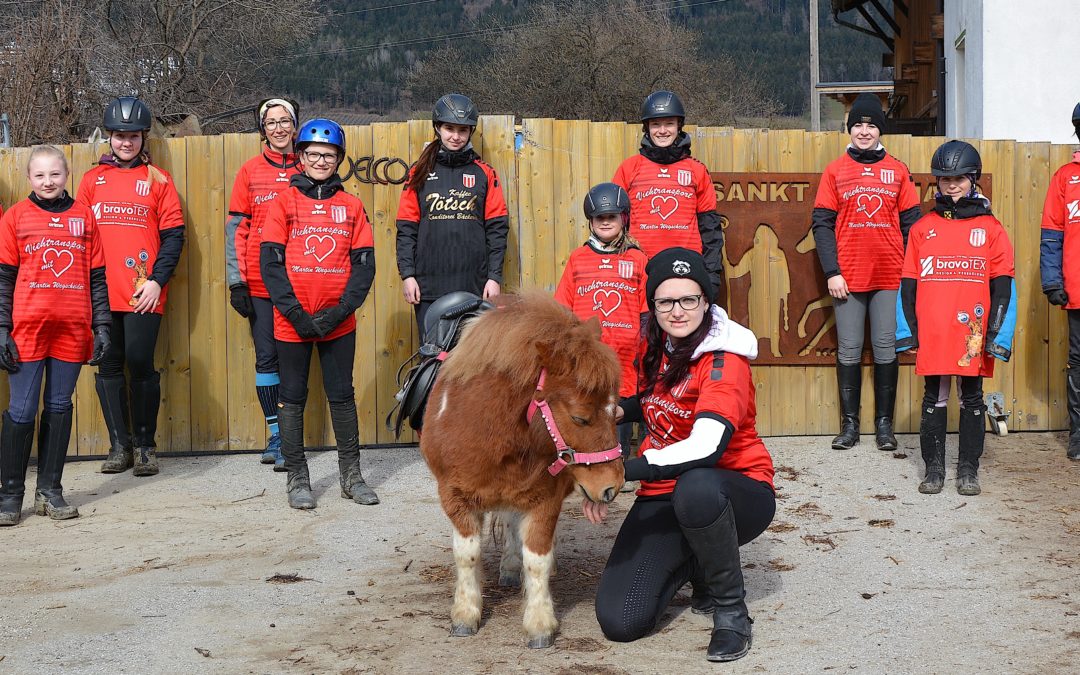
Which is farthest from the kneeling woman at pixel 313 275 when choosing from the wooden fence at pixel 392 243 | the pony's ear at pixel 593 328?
the pony's ear at pixel 593 328

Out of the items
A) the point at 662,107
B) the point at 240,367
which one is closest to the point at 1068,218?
the point at 662,107

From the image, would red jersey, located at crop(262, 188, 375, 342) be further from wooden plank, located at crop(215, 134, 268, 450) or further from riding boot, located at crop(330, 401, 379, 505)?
wooden plank, located at crop(215, 134, 268, 450)

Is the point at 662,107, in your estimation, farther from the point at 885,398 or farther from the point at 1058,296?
the point at 1058,296

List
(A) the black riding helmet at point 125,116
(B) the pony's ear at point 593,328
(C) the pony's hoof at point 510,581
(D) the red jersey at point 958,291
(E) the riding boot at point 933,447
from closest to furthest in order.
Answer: (B) the pony's ear at point 593,328 → (C) the pony's hoof at point 510,581 → (D) the red jersey at point 958,291 → (E) the riding boot at point 933,447 → (A) the black riding helmet at point 125,116

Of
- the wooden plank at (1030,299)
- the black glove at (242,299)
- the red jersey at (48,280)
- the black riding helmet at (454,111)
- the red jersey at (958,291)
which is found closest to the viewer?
the red jersey at (48,280)

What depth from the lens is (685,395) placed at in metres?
4.31

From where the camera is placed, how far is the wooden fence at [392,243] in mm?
7773

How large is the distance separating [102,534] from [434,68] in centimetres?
3341

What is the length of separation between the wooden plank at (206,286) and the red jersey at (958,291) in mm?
4881

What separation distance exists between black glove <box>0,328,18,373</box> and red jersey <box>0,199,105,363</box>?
2.0 inches

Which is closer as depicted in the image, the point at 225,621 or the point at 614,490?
the point at 614,490

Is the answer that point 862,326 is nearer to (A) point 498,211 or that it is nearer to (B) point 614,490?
(A) point 498,211

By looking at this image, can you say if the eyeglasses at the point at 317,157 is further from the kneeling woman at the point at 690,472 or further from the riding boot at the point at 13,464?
the kneeling woman at the point at 690,472

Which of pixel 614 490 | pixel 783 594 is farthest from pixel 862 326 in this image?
pixel 614 490
